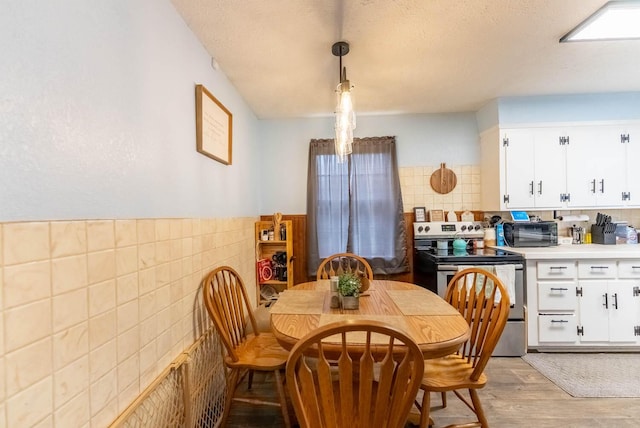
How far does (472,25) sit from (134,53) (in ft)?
6.00

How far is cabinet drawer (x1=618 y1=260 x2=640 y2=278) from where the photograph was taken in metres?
2.61

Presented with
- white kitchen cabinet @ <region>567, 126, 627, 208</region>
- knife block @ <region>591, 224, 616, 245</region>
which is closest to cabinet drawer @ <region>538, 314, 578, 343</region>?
knife block @ <region>591, 224, 616, 245</region>

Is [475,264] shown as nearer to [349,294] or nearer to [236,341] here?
[349,294]

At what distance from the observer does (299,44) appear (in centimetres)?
192

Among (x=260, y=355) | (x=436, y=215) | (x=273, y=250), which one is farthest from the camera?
(x=436, y=215)

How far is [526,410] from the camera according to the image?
6.40ft

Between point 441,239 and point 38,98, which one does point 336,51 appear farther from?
point 441,239

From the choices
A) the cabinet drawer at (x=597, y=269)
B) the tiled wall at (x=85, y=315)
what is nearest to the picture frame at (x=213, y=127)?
the tiled wall at (x=85, y=315)

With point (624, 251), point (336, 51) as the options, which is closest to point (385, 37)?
point (336, 51)

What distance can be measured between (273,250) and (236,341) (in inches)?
54.2

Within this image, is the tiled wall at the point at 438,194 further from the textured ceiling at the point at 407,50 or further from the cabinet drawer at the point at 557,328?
the cabinet drawer at the point at 557,328

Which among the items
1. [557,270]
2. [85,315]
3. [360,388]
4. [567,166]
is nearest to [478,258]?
[557,270]

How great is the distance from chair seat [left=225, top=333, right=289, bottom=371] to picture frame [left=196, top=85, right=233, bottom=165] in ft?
4.09

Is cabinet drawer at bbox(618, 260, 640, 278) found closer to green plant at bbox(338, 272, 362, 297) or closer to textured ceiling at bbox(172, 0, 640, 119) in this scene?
textured ceiling at bbox(172, 0, 640, 119)
